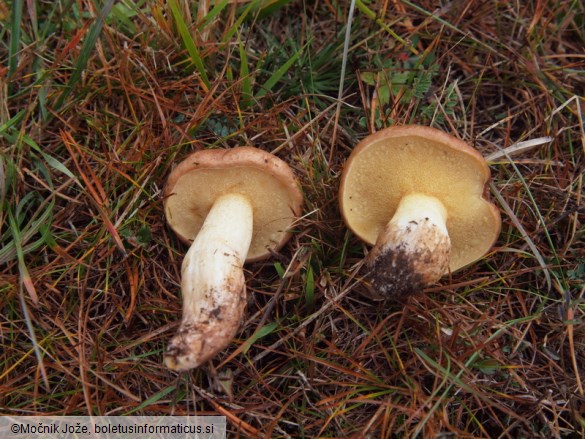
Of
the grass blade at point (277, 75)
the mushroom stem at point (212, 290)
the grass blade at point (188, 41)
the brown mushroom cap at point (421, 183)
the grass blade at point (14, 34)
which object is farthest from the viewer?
the grass blade at point (277, 75)

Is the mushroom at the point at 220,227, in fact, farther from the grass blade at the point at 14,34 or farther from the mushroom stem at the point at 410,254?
the grass blade at the point at 14,34

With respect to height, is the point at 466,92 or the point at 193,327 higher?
the point at 466,92

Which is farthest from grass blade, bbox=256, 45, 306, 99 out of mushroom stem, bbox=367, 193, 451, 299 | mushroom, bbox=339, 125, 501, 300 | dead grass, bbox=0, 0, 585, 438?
mushroom stem, bbox=367, 193, 451, 299

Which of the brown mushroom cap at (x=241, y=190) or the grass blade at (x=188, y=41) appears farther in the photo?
the grass blade at (x=188, y=41)

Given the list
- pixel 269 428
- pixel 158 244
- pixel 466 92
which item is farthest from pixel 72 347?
pixel 466 92

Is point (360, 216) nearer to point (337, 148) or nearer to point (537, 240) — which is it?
point (337, 148)

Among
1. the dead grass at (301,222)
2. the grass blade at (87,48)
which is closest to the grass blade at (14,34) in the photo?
the dead grass at (301,222)

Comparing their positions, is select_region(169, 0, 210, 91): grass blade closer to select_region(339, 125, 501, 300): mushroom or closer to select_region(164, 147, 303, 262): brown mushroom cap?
select_region(164, 147, 303, 262): brown mushroom cap

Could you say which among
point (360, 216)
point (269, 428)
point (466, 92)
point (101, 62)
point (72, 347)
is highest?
point (101, 62)
